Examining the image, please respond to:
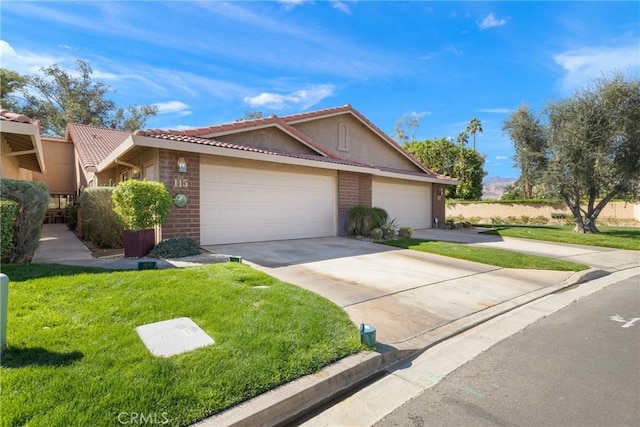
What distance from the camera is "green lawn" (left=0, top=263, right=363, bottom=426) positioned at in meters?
2.19

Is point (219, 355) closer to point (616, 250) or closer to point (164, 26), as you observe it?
point (164, 26)

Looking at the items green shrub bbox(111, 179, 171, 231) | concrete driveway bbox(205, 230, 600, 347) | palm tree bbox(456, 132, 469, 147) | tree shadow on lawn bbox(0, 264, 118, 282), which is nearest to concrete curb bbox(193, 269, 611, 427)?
concrete driveway bbox(205, 230, 600, 347)

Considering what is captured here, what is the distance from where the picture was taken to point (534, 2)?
353 inches

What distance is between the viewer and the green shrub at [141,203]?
7039mm

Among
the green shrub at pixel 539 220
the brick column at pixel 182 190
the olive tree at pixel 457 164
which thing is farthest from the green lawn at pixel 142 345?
the olive tree at pixel 457 164

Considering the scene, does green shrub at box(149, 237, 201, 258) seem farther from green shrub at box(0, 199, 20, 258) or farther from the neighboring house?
the neighboring house

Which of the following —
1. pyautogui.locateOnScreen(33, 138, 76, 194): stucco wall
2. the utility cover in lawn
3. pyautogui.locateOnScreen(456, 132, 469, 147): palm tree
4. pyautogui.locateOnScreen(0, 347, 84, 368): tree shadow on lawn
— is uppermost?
pyautogui.locateOnScreen(456, 132, 469, 147): palm tree

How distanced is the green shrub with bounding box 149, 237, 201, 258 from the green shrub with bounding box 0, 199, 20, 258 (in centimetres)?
234

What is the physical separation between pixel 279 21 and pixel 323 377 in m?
9.17

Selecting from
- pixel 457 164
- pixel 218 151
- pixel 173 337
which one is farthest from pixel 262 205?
pixel 457 164

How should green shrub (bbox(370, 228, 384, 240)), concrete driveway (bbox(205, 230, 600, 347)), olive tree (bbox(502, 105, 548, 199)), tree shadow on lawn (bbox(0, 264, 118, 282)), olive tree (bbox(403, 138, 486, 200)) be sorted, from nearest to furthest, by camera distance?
1. concrete driveway (bbox(205, 230, 600, 347))
2. tree shadow on lawn (bbox(0, 264, 118, 282))
3. green shrub (bbox(370, 228, 384, 240))
4. olive tree (bbox(502, 105, 548, 199))
5. olive tree (bbox(403, 138, 486, 200))

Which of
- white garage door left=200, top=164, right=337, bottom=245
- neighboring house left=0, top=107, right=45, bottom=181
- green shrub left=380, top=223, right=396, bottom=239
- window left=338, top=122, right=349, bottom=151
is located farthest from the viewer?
window left=338, top=122, right=349, bottom=151

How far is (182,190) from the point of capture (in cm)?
862

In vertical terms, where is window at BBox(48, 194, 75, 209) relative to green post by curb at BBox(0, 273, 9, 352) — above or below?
above
